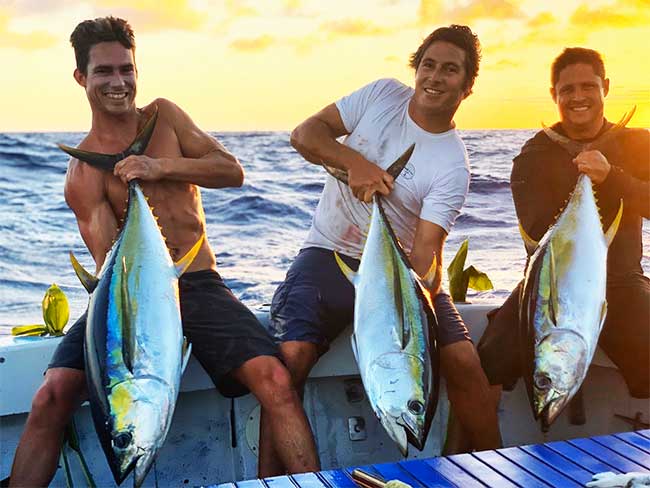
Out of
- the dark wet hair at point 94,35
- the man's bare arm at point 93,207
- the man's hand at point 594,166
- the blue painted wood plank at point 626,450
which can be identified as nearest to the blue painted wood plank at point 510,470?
the blue painted wood plank at point 626,450

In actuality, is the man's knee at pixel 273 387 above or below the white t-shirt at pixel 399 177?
below

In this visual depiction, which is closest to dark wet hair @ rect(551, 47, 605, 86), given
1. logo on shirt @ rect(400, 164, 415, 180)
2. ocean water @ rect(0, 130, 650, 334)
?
logo on shirt @ rect(400, 164, 415, 180)

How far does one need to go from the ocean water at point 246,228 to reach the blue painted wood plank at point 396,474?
4.62 metres

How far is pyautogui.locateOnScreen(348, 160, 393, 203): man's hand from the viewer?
2549 millimetres

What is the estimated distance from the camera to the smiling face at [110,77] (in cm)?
257

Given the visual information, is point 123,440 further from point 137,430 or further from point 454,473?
point 454,473

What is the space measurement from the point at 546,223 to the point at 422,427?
3.57 ft

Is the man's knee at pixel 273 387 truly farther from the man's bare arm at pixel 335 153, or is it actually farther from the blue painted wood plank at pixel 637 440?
the blue painted wood plank at pixel 637 440

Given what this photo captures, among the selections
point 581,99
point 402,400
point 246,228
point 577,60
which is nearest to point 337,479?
point 402,400

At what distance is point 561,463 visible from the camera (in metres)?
1.98

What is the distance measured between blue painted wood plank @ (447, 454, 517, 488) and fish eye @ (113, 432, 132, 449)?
73 cm

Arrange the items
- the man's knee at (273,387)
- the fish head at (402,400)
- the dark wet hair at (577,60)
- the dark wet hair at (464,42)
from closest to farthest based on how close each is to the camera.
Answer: the fish head at (402,400) → the man's knee at (273,387) → the dark wet hair at (464,42) → the dark wet hair at (577,60)

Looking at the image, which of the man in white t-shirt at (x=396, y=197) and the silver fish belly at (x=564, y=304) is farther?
the man in white t-shirt at (x=396, y=197)

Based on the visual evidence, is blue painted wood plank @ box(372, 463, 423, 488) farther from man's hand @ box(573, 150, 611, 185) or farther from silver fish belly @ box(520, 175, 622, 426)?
man's hand @ box(573, 150, 611, 185)
